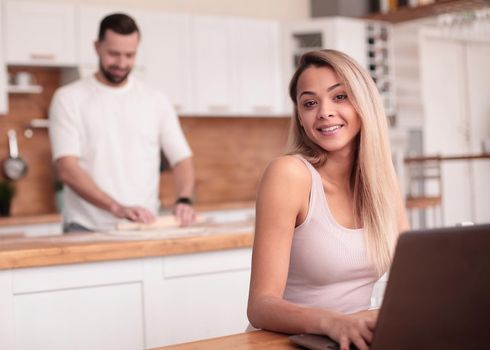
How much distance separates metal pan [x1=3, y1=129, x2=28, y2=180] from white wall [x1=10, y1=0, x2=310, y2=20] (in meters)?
1.08

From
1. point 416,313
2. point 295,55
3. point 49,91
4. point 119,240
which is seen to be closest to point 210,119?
point 295,55

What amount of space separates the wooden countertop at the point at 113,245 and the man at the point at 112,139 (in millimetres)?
408

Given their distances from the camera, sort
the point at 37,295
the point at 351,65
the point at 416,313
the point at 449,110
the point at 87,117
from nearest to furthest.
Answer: the point at 416,313
the point at 351,65
the point at 37,295
the point at 87,117
the point at 449,110

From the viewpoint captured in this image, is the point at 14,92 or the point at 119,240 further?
the point at 14,92

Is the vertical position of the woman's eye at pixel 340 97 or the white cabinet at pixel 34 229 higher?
the woman's eye at pixel 340 97

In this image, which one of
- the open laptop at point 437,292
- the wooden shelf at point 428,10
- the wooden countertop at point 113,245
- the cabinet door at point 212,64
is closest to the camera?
the open laptop at point 437,292

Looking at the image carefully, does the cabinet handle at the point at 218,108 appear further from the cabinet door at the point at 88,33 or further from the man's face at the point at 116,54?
the man's face at the point at 116,54

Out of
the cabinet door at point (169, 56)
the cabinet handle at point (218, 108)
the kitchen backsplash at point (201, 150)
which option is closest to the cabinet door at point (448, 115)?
the kitchen backsplash at point (201, 150)

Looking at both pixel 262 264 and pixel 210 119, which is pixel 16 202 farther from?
pixel 262 264

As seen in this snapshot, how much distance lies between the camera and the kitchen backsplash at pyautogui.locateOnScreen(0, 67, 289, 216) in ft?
18.0

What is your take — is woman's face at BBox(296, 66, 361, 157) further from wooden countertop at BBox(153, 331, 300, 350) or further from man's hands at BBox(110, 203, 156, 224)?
man's hands at BBox(110, 203, 156, 224)

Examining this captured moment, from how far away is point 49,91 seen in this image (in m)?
5.61

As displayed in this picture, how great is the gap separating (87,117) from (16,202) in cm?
217

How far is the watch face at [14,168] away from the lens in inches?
212
